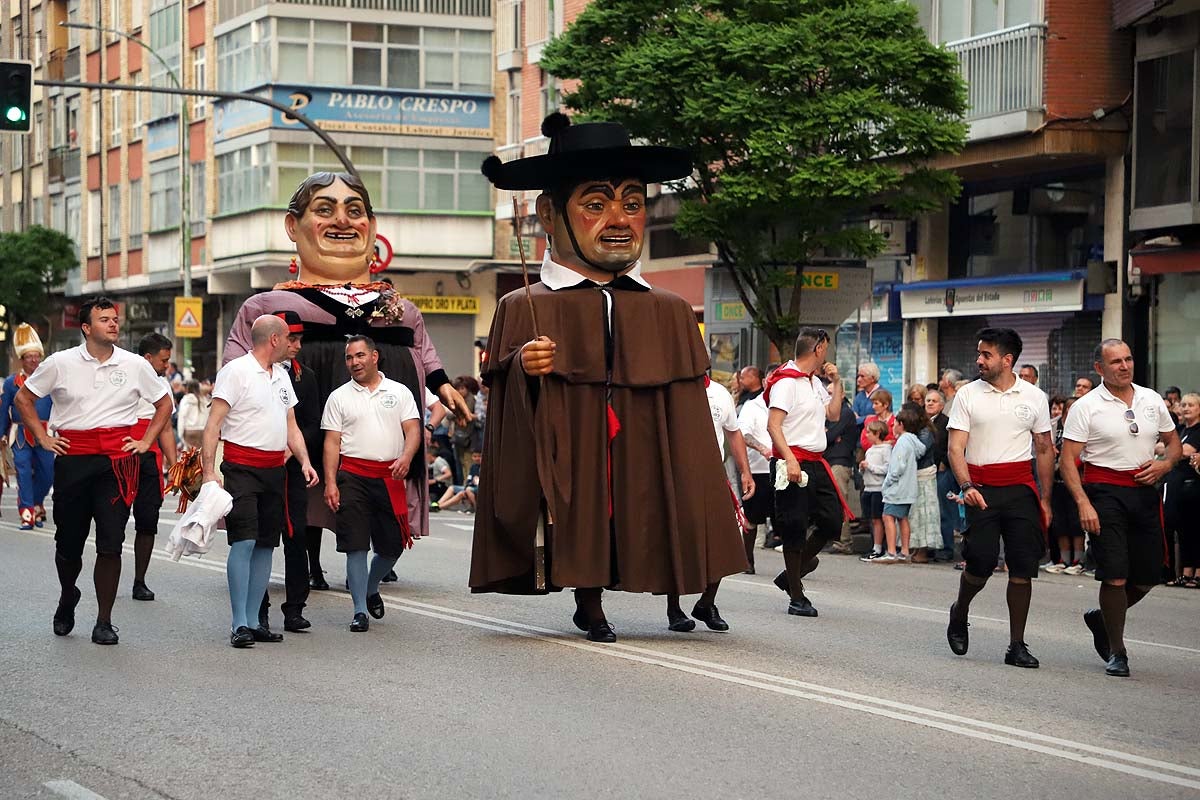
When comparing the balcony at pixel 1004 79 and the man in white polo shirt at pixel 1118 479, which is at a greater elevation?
the balcony at pixel 1004 79

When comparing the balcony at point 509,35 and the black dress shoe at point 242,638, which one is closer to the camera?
the black dress shoe at point 242,638

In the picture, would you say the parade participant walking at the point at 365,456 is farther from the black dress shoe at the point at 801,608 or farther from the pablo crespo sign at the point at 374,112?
the pablo crespo sign at the point at 374,112

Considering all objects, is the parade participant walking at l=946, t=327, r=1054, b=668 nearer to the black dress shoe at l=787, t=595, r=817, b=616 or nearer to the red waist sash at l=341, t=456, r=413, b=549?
the black dress shoe at l=787, t=595, r=817, b=616

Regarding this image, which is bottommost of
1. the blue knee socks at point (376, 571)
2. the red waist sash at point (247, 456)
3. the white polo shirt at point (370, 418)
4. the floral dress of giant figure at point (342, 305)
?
the blue knee socks at point (376, 571)

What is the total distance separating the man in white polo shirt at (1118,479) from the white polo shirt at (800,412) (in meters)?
2.42

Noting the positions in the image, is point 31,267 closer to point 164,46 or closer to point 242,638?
point 164,46

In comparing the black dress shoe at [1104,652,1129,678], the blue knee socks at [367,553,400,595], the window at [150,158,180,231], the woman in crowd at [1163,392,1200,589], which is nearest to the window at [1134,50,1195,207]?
the woman in crowd at [1163,392,1200,589]

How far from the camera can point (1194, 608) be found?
15.2 m

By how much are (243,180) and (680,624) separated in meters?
35.6

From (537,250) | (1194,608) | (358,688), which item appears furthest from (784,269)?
(537,250)

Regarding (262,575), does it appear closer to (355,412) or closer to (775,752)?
(355,412)

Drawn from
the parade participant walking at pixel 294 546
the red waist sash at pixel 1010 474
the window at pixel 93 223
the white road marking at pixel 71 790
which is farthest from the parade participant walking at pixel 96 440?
the window at pixel 93 223

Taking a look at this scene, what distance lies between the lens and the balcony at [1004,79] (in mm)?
25125

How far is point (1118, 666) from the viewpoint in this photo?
10.4 meters
